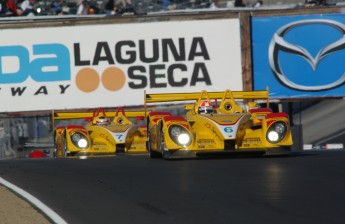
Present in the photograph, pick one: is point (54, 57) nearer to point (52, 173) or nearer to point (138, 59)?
point (138, 59)

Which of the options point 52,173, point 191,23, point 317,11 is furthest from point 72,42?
point 52,173

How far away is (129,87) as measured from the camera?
2855 centimetres

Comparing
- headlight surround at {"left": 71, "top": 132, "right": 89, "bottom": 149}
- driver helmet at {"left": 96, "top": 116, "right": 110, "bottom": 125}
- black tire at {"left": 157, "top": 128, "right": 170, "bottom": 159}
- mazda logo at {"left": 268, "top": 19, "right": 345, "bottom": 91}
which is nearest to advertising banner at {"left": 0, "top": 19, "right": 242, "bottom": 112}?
mazda logo at {"left": 268, "top": 19, "right": 345, "bottom": 91}

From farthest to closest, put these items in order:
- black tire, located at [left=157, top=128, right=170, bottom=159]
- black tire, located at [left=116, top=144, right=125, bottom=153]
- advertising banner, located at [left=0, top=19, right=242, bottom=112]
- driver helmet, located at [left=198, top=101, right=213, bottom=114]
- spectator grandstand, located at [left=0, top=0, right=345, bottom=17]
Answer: spectator grandstand, located at [left=0, top=0, right=345, bottom=17], advertising banner, located at [left=0, top=19, right=242, bottom=112], black tire, located at [left=116, top=144, right=125, bottom=153], driver helmet, located at [left=198, top=101, right=213, bottom=114], black tire, located at [left=157, top=128, right=170, bottom=159]

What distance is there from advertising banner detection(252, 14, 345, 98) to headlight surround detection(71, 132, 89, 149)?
751 cm

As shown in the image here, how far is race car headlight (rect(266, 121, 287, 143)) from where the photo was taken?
55.2 ft

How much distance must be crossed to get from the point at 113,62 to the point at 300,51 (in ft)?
16.5

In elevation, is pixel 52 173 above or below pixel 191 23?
below

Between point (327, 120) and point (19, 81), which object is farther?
point (327, 120)

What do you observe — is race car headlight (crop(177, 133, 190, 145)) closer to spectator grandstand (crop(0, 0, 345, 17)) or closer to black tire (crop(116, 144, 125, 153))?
black tire (crop(116, 144, 125, 153))

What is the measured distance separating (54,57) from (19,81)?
1.12 meters

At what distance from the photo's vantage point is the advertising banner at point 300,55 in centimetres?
2847

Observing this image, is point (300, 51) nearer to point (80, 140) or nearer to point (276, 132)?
point (80, 140)

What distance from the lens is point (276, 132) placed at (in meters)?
16.8
